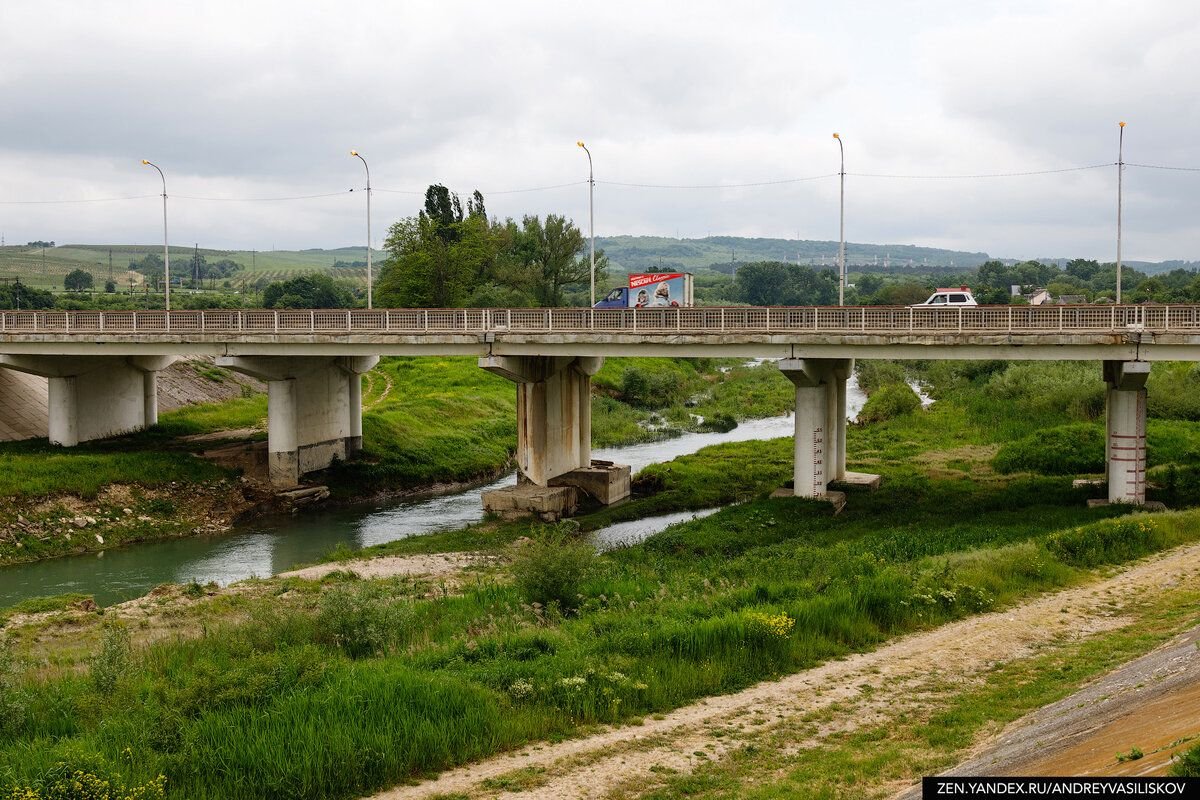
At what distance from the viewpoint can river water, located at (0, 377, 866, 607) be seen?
3662 cm

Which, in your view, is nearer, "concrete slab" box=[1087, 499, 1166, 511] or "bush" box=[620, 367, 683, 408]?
"concrete slab" box=[1087, 499, 1166, 511]

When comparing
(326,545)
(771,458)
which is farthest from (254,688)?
(771,458)

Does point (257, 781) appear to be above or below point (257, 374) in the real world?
below

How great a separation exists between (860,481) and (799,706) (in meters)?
29.2

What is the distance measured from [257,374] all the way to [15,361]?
13.3 metres

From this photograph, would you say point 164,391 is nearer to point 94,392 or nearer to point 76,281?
point 94,392

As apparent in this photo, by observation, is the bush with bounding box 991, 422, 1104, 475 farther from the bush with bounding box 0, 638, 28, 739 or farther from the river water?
the bush with bounding box 0, 638, 28, 739

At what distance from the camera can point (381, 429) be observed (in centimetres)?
6109

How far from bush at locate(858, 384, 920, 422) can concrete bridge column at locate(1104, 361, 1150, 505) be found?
27.6 meters

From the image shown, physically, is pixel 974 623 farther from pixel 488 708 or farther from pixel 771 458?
pixel 771 458

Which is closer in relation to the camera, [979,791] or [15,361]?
[979,791]

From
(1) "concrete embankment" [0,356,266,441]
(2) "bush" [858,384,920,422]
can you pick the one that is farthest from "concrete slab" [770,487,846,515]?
(1) "concrete embankment" [0,356,266,441]

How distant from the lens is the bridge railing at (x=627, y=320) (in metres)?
36.8

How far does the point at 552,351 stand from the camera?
147ft
